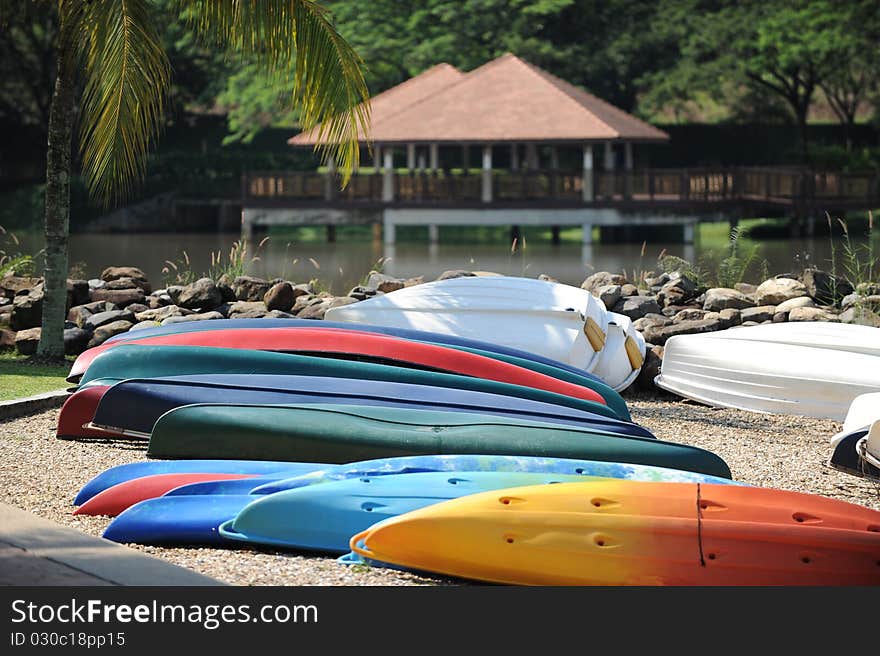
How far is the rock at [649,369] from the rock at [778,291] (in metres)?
2.64

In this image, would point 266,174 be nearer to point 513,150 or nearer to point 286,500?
point 513,150

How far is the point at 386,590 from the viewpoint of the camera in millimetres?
4730

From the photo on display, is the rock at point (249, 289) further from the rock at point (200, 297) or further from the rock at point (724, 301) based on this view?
the rock at point (724, 301)

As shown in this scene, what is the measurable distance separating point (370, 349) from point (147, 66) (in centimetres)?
302

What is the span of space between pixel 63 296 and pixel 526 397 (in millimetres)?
5005

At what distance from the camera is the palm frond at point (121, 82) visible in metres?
9.60

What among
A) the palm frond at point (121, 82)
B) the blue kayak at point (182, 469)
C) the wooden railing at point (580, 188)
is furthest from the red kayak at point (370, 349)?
the wooden railing at point (580, 188)

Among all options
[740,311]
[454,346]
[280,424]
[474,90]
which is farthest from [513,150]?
[280,424]

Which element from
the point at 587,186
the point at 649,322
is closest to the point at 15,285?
the point at 649,322

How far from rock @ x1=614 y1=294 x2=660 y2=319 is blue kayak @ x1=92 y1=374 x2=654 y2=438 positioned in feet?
14.5

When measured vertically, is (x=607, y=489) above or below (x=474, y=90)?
below

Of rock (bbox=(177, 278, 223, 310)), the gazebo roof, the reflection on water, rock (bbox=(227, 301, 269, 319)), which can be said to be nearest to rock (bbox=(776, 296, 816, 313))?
rock (bbox=(227, 301, 269, 319))

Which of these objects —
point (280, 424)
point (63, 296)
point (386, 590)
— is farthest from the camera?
point (63, 296)

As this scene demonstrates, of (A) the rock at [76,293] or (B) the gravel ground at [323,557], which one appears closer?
(B) the gravel ground at [323,557]
